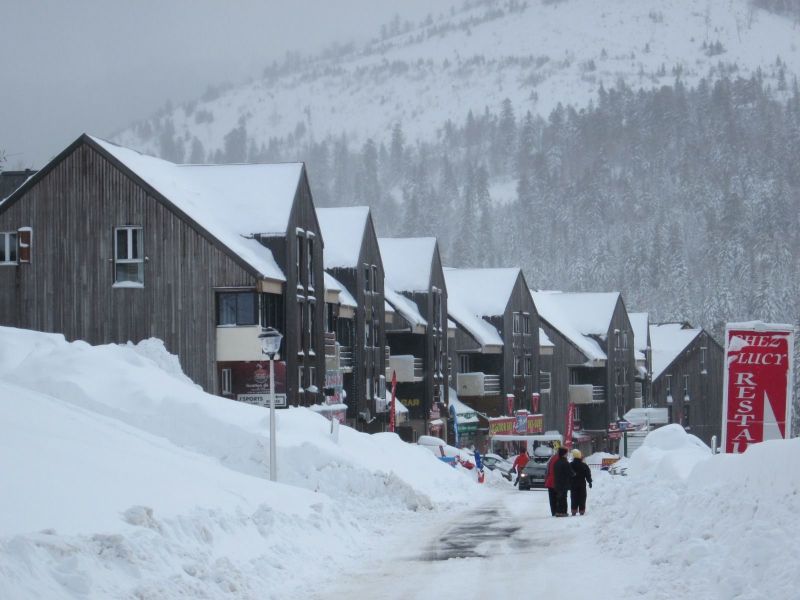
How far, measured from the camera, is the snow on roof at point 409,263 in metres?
69.9

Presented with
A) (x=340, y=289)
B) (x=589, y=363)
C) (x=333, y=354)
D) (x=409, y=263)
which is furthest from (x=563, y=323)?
(x=333, y=354)

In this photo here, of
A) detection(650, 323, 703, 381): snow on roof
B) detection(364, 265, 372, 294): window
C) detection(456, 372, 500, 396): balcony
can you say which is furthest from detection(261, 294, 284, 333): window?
detection(650, 323, 703, 381): snow on roof

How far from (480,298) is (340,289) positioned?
30208mm

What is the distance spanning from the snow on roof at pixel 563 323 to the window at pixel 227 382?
52.2m

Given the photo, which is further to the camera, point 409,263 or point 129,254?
point 409,263

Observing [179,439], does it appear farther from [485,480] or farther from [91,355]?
[485,480]

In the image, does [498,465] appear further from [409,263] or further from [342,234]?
[342,234]

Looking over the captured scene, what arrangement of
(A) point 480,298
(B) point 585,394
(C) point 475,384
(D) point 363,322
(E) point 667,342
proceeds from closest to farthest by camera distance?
(D) point 363,322 < (C) point 475,384 < (A) point 480,298 < (B) point 585,394 < (E) point 667,342

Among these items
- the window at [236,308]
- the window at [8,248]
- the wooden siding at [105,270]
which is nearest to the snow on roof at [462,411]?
the window at [236,308]

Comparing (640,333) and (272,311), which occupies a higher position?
(272,311)

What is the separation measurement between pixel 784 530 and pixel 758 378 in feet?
25.5

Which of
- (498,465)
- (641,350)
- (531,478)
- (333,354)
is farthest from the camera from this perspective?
(641,350)

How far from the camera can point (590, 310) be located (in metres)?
103

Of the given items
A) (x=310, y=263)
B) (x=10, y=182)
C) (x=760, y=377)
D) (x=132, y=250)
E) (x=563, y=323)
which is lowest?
(x=563, y=323)
